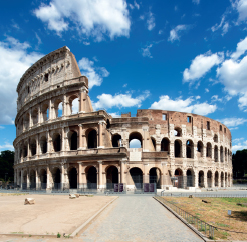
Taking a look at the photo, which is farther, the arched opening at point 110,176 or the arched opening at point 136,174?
the arched opening at point 136,174

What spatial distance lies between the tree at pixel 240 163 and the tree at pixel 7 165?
259ft

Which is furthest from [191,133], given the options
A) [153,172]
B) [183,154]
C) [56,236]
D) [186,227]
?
[56,236]

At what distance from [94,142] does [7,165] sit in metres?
54.5

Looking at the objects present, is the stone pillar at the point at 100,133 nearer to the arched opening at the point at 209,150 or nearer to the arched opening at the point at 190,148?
the arched opening at the point at 190,148

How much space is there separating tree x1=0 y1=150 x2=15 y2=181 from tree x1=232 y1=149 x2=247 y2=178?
78.9 m

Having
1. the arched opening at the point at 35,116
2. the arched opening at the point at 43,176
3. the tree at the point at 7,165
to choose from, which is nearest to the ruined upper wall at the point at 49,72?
the arched opening at the point at 35,116

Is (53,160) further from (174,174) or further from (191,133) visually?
(191,133)

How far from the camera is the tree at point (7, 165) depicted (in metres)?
75.2

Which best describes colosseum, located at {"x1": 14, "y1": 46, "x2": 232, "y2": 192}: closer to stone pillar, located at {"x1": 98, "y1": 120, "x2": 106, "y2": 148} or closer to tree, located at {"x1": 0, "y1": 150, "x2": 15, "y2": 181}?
stone pillar, located at {"x1": 98, "y1": 120, "x2": 106, "y2": 148}

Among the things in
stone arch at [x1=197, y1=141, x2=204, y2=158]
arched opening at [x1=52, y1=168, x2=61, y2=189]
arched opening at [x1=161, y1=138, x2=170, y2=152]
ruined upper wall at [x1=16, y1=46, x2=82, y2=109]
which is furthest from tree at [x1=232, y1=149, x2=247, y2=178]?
ruined upper wall at [x1=16, y1=46, x2=82, y2=109]

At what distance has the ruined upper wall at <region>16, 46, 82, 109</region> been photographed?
38.4 metres

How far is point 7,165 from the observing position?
3063 inches

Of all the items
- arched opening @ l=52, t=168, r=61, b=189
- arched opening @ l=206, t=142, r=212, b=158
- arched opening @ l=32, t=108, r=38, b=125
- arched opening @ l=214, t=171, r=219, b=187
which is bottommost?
arched opening @ l=214, t=171, r=219, b=187

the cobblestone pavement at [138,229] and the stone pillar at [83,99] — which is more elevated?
the stone pillar at [83,99]
